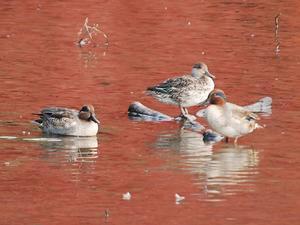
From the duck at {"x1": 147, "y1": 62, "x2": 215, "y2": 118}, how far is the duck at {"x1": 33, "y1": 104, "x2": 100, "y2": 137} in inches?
65.5

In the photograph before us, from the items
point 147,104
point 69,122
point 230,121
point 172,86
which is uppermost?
point 172,86

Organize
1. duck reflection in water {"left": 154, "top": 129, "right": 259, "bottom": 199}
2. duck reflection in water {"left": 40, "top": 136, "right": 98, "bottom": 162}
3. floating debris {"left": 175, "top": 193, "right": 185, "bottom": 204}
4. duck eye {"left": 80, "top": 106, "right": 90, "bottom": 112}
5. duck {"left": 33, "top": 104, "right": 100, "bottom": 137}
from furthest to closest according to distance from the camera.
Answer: duck eye {"left": 80, "top": 106, "right": 90, "bottom": 112}
duck {"left": 33, "top": 104, "right": 100, "bottom": 137}
duck reflection in water {"left": 40, "top": 136, "right": 98, "bottom": 162}
duck reflection in water {"left": 154, "top": 129, "right": 259, "bottom": 199}
floating debris {"left": 175, "top": 193, "right": 185, "bottom": 204}

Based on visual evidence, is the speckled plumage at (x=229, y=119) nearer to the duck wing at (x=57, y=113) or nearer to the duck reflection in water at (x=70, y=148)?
the duck reflection in water at (x=70, y=148)

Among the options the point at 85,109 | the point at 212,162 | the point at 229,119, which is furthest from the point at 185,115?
the point at 212,162

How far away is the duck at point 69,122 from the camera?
16.6 meters

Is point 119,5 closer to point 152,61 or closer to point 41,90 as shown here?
point 152,61

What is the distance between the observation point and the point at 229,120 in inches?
637

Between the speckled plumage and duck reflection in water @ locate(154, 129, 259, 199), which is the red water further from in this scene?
the speckled plumage

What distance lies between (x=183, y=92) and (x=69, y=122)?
2.10 metres

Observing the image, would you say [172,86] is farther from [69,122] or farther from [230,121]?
[230,121]

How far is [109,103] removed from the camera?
1870 cm

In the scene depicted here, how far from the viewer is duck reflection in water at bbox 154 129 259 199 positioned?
45.0 feet

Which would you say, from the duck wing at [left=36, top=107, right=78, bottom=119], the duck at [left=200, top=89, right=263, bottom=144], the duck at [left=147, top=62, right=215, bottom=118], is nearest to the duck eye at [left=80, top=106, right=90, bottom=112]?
the duck wing at [left=36, top=107, right=78, bottom=119]

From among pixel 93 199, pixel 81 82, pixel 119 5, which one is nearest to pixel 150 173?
pixel 93 199
